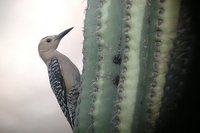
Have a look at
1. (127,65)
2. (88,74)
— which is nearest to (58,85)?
(88,74)

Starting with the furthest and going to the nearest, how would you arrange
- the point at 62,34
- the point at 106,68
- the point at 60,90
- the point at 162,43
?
the point at 60,90, the point at 62,34, the point at 106,68, the point at 162,43

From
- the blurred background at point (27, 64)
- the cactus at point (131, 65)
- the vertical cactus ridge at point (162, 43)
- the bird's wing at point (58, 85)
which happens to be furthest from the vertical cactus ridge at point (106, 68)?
the bird's wing at point (58, 85)

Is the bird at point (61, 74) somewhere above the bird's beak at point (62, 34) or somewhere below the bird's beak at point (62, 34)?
below

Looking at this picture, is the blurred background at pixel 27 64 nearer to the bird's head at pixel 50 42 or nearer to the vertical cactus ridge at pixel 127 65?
the bird's head at pixel 50 42

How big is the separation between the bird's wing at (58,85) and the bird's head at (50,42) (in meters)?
0.06

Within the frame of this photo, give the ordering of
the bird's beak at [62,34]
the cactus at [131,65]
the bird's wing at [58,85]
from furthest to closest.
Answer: the bird's wing at [58,85], the bird's beak at [62,34], the cactus at [131,65]

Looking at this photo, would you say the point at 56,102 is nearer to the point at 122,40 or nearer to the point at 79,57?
the point at 79,57

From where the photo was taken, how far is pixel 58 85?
194 cm

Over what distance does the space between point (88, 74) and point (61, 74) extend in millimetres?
1089

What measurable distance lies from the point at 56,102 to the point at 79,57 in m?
0.25

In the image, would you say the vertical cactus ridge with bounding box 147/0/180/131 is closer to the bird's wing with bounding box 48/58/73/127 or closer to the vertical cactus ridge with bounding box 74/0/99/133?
the vertical cactus ridge with bounding box 74/0/99/133

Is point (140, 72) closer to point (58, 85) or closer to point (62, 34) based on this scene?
point (62, 34)

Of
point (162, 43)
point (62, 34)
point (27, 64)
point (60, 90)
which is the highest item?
point (162, 43)

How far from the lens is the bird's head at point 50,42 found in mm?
1815
